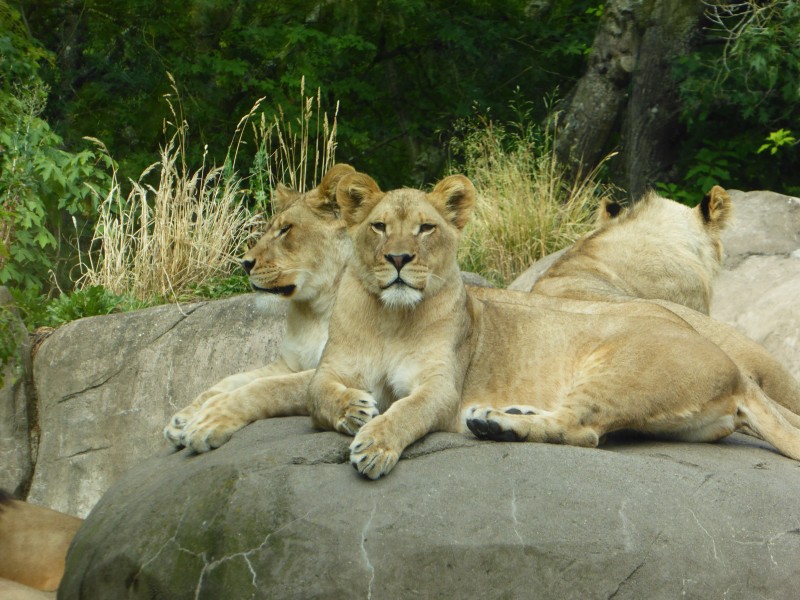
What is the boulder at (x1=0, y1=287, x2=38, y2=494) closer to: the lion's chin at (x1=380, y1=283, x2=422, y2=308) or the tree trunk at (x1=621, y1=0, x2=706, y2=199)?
the lion's chin at (x1=380, y1=283, x2=422, y2=308)

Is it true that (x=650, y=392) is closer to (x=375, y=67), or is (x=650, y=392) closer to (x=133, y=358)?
(x=133, y=358)

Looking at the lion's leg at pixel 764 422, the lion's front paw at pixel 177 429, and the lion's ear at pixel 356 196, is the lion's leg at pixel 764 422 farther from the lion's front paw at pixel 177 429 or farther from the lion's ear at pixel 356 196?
the lion's front paw at pixel 177 429

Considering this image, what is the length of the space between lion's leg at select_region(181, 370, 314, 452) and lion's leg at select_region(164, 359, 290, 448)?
0.11m

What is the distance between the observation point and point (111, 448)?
814 centimetres

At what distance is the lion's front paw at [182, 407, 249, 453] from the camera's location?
17.6 feet

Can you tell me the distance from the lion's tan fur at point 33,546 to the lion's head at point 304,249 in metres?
1.74

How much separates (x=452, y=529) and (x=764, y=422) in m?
1.90

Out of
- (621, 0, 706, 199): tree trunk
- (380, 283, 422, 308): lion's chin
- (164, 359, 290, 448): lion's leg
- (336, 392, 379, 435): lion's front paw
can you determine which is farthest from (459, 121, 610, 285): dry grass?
(336, 392, 379, 435): lion's front paw

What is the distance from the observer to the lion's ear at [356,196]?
5.43 m

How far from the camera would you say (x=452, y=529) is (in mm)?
4348

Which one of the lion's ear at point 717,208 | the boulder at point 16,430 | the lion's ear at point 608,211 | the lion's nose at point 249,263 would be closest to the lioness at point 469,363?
the lion's nose at point 249,263

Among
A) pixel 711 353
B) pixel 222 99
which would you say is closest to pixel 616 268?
pixel 711 353

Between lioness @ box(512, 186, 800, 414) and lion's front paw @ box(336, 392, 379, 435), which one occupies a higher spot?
lion's front paw @ box(336, 392, 379, 435)

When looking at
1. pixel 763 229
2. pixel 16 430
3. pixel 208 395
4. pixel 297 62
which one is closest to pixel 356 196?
pixel 208 395
